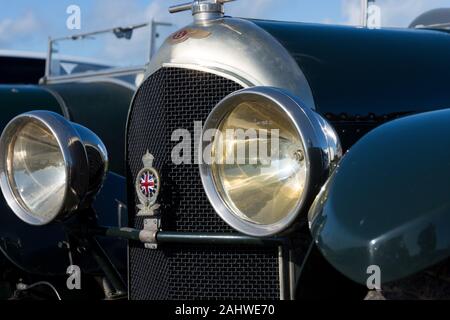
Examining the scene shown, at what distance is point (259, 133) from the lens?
6.05 ft

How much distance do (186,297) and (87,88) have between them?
2.26 metres

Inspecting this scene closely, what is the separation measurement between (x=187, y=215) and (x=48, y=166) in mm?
436

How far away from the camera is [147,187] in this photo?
219 centimetres

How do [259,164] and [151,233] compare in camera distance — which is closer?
[259,164]

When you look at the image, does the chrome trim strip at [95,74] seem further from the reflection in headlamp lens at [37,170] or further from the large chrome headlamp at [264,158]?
the large chrome headlamp at [264,158]

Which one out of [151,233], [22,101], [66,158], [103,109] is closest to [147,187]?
[151,233]

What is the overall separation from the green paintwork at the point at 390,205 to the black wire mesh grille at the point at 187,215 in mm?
A: 474

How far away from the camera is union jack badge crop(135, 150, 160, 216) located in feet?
7.10

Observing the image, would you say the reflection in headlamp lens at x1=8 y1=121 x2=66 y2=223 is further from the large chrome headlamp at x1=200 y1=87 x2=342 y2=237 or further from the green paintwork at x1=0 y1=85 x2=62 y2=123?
the green paintwork at x1=0 y1=85 x2=62 y2=123

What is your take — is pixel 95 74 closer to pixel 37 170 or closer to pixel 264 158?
pixel 37 170

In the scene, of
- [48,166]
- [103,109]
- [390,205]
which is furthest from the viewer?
[103,109]

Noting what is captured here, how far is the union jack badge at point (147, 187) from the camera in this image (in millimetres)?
2164
